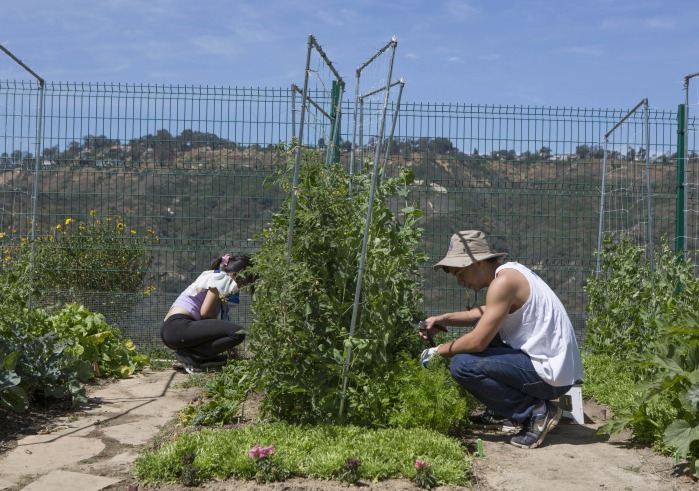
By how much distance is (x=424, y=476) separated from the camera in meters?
3.94

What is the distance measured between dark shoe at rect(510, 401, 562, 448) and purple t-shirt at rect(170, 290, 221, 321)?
3633 millimetres

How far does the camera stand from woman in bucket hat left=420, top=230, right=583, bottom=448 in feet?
15.9

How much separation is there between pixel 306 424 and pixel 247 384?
68cm

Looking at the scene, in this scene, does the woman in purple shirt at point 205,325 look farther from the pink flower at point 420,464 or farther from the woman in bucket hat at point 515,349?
the pink flower at point 420,464

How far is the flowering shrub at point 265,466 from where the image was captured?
4039 millimetres

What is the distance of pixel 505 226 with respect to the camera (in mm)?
8781

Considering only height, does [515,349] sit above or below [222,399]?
above

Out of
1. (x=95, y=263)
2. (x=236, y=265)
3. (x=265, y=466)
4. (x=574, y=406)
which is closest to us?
(x=265, y=466)

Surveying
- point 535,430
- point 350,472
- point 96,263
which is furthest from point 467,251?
point 96,263

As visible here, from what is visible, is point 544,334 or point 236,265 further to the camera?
point 236,265

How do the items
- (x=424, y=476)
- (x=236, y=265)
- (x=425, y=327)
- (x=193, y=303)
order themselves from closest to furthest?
1. (x=424, y=476)
2. (x=425, y=327)
3. (x=236, y=265)
4. (x=193, y=303)

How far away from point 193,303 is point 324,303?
3.09 meters

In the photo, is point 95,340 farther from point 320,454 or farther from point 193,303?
point 320,454

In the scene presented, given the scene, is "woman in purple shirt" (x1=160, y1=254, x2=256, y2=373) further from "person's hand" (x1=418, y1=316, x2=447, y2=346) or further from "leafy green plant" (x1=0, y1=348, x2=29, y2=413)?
"person's hand" (x1=418, y1=316, x2=447, y2=346)
